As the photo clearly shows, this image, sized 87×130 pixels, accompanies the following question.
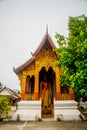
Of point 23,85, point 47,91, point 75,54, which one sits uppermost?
point 75,54

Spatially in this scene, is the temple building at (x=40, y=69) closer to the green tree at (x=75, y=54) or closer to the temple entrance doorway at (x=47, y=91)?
the temple entrance doorway at (x=47, y=91)

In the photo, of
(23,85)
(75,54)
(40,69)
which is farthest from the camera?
(40,69)

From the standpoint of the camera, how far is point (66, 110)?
1684 centimetres

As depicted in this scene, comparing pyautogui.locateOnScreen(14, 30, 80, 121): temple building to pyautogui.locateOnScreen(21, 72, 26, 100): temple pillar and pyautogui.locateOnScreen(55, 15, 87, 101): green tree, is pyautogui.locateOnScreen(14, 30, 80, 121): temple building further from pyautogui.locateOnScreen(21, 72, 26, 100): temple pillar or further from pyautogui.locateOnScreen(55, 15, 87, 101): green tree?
pyautogui.locateOnScreen(55, 15, 87, 101): green tree

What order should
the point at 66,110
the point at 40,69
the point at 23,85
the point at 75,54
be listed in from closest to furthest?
the point at 75,54
the point at 66,110
the point at 23,85
the point at 40,69

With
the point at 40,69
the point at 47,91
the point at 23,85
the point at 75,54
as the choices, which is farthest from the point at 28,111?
the point at 75,54

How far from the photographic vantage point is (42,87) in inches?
784

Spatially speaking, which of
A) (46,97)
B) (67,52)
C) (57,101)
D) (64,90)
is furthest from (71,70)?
(46,97)

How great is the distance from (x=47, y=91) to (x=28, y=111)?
3350 mm

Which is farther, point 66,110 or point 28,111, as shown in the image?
point 28,111

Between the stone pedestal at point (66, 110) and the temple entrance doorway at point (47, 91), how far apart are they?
210 centimetres

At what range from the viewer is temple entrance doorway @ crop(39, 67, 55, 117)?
1920 centimetres

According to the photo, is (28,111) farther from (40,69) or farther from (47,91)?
(40,69)

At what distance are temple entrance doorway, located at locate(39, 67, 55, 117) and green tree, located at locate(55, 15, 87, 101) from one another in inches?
264
